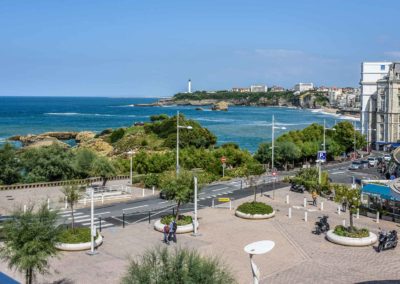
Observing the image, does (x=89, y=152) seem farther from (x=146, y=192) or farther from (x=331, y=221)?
(x=331, y=221)

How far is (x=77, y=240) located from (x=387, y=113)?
219ft

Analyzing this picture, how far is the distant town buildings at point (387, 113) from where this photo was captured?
2933 inches

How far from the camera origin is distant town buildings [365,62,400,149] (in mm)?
74500

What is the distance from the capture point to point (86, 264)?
18562 mm

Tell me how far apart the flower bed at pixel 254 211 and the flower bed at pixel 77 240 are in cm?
902

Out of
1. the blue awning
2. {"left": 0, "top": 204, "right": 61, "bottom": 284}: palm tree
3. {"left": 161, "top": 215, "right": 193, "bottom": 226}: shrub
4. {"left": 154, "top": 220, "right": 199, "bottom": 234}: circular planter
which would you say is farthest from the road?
the blue awning

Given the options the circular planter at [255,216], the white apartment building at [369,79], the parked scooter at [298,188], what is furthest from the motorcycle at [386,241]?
the white apartment building at [369,79]

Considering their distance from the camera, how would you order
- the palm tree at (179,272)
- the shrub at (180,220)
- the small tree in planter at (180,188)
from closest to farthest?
1. the palm tree at (179,272)
2. the shrub at (180,220)
3. the small tree in planter at (180,188)

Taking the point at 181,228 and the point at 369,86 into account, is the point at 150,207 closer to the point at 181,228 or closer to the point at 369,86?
the point at 181,228

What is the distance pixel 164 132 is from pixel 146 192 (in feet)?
148

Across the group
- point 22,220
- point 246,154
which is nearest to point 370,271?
point 22,220

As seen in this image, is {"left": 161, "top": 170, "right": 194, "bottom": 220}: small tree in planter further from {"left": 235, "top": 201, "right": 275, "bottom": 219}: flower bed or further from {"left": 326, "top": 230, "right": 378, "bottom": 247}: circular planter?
{"left": 326, "top": 230, "right": 378, "bottom": 247}: circular planter

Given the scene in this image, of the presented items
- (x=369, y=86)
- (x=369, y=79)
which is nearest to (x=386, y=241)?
(x=369, y=86)

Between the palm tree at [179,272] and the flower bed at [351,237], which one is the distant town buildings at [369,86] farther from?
the palm tree at [179,272]
